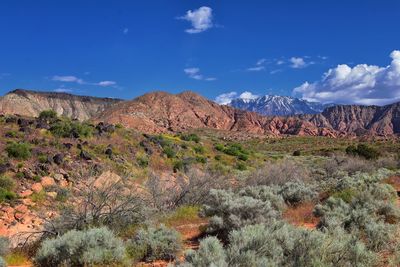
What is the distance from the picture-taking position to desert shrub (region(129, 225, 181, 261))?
7812 mm

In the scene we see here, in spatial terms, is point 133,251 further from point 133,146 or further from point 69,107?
point 69,107

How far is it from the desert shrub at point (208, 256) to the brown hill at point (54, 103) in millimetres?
127076

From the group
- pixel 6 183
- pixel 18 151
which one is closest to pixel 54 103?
pixel 18 151

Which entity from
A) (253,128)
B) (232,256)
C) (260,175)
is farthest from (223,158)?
(253,128)

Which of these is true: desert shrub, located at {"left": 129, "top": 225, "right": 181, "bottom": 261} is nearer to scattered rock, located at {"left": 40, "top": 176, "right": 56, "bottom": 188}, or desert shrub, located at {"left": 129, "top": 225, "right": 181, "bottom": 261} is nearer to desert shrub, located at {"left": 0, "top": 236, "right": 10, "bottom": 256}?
desert shrub, located at {"left": 0, "top": 236, "right": 10, "bottom": 256}

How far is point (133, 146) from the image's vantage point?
89.4ft

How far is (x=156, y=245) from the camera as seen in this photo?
7.83 meters

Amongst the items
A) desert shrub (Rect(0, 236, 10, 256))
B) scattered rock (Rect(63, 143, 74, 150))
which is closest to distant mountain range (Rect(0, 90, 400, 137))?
scattered rock (Rect(63, 143, 74, 150))

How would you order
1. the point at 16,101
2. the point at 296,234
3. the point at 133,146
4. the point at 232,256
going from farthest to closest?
the point at 16,101 → the point at 133,146 → the point at 296,234 → the point at 232,256

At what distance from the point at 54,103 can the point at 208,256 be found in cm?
16155

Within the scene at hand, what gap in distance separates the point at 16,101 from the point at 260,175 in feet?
422

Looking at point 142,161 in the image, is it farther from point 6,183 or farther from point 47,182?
point 6,183

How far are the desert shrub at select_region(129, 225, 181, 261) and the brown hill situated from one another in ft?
409

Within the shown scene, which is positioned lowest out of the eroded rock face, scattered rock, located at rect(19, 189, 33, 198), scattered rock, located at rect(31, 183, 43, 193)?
scattered rock, located at rect(19, 189, 33, 198)
